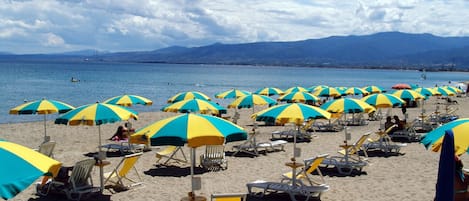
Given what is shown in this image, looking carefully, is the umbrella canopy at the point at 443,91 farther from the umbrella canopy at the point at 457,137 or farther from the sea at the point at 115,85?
the sea at the point at 115,85

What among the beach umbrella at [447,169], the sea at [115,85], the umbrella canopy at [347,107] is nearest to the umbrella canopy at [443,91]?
the umbrella canopy at [347,107]

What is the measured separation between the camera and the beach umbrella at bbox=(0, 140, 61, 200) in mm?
3928

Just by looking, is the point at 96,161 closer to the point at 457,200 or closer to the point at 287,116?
the point at 287,116

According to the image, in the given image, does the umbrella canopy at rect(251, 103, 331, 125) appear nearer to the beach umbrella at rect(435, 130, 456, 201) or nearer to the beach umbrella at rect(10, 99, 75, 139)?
the beach umbrella at rect(435, 130, 456, 201)

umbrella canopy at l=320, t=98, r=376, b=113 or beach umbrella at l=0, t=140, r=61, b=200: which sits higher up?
umbrella canopy at l=320, t=98, r=376, b=113

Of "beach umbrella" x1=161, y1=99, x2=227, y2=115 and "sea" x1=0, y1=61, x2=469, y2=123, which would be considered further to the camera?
"sea" x1=0, y1=61, x2=469, y2=123

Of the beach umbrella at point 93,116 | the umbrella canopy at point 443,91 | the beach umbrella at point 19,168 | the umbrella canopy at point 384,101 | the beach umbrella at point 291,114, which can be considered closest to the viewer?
the beach umbrella at point 19,168

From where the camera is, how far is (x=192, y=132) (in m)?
6.68

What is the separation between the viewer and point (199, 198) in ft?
23.3

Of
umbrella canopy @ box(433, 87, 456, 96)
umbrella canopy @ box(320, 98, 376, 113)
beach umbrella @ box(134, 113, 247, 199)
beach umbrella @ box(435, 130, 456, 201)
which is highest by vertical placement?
umbrella canopy @ box(433, 87, 456, 96)

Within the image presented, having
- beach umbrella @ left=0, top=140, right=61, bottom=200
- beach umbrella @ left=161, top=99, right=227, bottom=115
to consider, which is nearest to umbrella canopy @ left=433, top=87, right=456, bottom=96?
beach umbrella @ left=161, top=99, right=227, bottom=115

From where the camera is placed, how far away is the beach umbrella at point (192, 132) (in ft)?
21.7


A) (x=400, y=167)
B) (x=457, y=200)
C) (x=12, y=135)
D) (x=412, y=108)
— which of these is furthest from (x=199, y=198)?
(x=412, y=108)

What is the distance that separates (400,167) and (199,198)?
Answer: 621 centimetres
